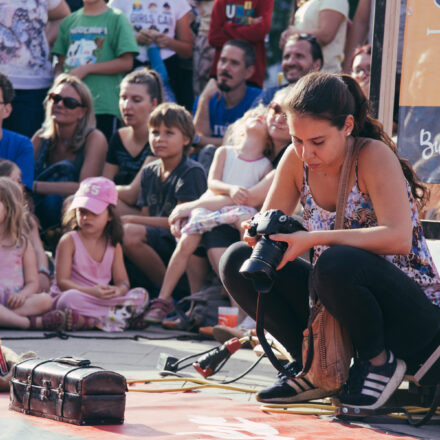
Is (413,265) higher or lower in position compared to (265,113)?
lower

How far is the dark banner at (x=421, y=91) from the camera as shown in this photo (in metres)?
3.81

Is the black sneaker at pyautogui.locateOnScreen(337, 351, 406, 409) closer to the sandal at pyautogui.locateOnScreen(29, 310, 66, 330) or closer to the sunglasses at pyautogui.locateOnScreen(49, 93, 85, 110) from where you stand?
the sandal at pyautogui.locateOnScreen(29, 310, 66, 330)

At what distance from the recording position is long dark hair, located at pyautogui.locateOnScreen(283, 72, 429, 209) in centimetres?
280

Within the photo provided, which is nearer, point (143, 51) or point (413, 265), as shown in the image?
point (413, 265)

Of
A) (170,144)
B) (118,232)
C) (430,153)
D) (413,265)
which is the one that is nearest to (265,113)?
(170,144)

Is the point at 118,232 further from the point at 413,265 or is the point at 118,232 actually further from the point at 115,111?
the point at 413,265

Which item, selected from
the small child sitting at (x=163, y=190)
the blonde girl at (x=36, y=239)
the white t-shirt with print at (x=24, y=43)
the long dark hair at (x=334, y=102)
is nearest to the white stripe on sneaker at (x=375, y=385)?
the long dark hair at (x=334, y=102)

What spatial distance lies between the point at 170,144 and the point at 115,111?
50.1 inches

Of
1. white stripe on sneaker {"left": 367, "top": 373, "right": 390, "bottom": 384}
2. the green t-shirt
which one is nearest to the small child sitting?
the green t-shirt

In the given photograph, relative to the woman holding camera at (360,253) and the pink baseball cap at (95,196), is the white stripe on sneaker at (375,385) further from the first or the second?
the pink baseball cap at (95,196)

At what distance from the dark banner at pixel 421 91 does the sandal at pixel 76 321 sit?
2184 millimetres

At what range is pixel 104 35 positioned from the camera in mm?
6621

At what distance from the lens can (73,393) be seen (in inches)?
101

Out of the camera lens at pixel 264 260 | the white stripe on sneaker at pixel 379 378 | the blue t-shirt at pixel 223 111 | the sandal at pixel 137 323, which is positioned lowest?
the sandal at pixel 137 323
